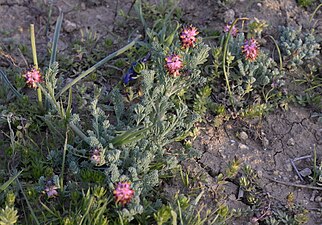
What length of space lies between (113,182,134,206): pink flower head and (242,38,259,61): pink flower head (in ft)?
4.60

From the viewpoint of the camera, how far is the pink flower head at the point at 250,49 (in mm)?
3514

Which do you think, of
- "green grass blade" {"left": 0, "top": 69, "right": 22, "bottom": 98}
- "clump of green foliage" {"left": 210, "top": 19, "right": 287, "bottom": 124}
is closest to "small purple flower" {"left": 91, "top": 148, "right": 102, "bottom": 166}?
"green grass blade" {"left": 0, "top": 69, "right": 22, "bottom": 98}

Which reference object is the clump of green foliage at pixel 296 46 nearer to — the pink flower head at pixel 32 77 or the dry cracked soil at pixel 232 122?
the dry cracked soil at pixel 232 122

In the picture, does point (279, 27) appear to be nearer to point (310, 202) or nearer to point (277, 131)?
point (277, 131)

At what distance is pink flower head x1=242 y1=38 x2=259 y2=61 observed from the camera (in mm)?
3514

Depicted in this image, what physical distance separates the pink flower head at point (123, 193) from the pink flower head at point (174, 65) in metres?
0.75

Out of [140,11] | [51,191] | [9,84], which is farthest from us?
[140,11]

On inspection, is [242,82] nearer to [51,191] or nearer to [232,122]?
[232,122]

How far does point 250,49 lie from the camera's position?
3510 mm

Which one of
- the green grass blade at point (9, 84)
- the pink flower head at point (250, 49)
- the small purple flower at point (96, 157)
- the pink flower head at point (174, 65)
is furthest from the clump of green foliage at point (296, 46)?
the green grass blade at point (9, 84)

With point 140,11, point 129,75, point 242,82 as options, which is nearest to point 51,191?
point 129,75

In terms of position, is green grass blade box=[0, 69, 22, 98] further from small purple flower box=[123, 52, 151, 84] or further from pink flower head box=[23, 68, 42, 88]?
small purple flower box=[123, 52, 151, 84]

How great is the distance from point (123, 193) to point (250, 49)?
1.48 meters

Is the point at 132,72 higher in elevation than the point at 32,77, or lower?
lower
